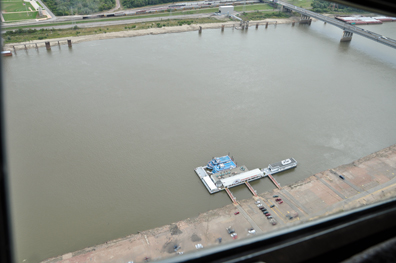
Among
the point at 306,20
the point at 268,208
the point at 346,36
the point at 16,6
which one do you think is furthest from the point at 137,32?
the point at 268,208

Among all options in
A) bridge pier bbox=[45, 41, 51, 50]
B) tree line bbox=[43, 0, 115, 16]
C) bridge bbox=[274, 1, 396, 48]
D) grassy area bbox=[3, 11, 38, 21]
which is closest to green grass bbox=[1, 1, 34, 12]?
grassy area bbox=[3, 11, 38, 21]

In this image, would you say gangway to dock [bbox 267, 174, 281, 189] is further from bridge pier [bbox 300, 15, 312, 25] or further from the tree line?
the tree line

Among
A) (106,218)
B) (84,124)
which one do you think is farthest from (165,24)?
(106,218)

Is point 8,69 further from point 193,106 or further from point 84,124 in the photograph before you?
point 193,106

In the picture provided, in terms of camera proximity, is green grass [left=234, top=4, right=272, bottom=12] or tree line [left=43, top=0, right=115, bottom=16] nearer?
tree line [left=43, top=0, right=115, bottom=16]

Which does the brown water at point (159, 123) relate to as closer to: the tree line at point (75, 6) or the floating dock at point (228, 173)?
the floating dock at point (228, 173)

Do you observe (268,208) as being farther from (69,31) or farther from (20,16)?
(20,16)
